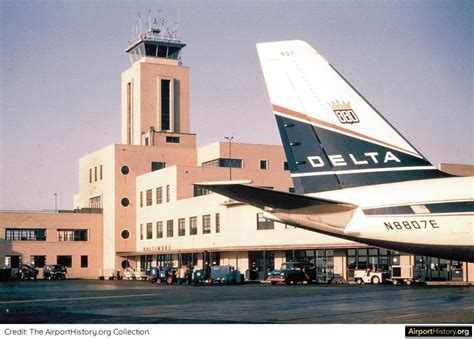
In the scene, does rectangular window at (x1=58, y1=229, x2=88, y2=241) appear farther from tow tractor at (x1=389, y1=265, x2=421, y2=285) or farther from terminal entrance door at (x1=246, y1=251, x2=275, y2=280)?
tow tractor at (x1=389, y1=265, x2=421, y2=285)

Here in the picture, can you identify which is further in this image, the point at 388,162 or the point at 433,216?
the point at 388,162

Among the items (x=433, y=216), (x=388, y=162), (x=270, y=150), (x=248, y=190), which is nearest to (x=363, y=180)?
(x=388, y=162)

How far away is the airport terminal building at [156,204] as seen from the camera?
8831cm

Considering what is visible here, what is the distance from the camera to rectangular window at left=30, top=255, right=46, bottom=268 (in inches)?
4464

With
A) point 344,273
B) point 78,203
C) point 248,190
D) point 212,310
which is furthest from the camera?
point 78,203

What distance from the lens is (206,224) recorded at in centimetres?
9244

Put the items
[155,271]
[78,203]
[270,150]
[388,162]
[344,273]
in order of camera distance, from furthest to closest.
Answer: [78,203], [270,150], [155,271], [344,273], [388,162]

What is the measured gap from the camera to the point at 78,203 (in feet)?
435

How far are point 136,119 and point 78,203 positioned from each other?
21276 millimetres

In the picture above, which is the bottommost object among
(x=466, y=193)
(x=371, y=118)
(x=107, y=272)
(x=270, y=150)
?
(x=107, y=272)

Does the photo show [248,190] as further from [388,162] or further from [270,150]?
[270,150]

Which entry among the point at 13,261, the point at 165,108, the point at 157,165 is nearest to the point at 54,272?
the point at 13,261

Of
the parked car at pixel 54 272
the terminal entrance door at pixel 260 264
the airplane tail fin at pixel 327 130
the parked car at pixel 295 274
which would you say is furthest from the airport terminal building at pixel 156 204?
the airplane tail fin at pixel 327 130

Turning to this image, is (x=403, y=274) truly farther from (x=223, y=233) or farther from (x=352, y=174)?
(x=352, y=174)
